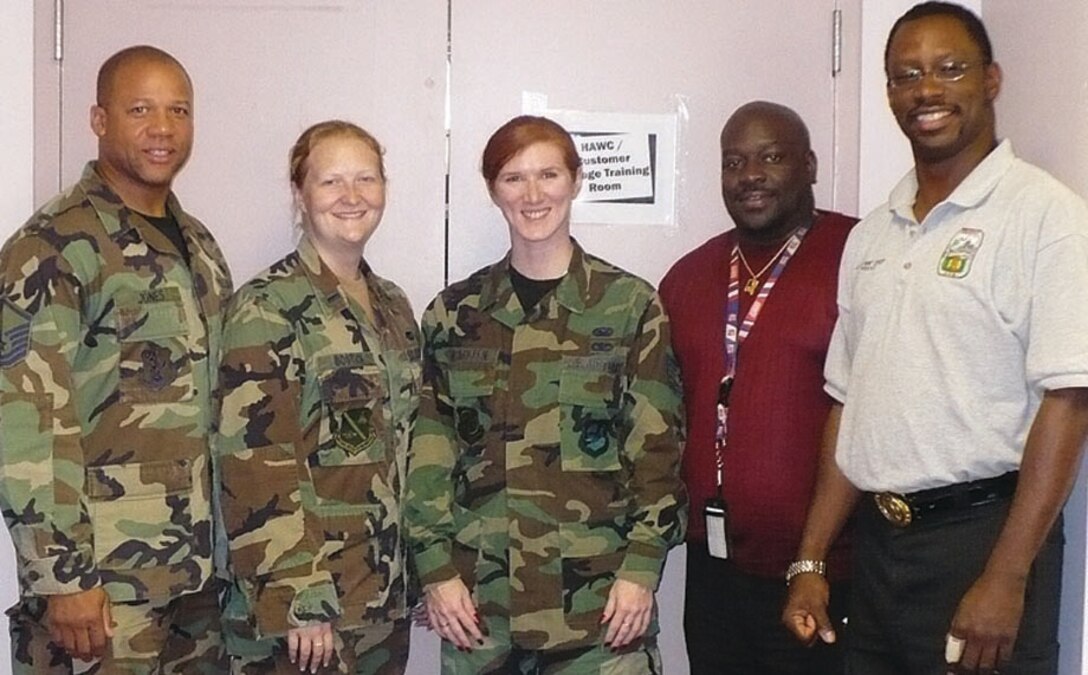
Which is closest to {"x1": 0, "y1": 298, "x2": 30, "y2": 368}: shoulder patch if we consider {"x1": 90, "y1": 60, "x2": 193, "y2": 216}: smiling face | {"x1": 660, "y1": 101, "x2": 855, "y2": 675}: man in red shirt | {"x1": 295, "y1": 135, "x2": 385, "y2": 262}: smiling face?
{"x1": 90, "y1": 60, "x2": 193, "y2": 216}: smiling face

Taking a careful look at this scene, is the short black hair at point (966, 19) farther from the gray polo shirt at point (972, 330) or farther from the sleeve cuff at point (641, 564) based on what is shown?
the sleeve cuff at point (641, 564)

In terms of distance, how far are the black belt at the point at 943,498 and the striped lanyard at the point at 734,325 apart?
459 millimetres

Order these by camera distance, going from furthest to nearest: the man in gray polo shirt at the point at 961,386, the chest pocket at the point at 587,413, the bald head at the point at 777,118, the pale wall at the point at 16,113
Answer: the pale wall at the point at 16,113
the bald head at the point at 777,118
the chest pocket at the point at 587,413
the man in gray polo shirt at the point at 961,386

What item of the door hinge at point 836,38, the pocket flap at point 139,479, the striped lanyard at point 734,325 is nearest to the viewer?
the pocket flap at point 139,479

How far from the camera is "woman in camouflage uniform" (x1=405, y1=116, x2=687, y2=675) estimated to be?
7.21 ft

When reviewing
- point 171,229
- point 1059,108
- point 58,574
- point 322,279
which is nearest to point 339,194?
point 322,279

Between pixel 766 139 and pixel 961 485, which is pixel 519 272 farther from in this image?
pixel 961 485

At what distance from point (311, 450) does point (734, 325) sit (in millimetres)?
903

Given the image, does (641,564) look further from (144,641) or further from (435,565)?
(144,641)

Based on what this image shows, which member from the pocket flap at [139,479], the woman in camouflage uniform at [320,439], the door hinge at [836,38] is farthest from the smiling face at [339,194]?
the door hinge at [836,38]

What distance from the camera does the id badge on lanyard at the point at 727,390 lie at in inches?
90.7

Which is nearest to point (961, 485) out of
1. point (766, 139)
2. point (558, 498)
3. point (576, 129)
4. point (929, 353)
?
point (929, 353)

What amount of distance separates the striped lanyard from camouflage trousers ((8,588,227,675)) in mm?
1075

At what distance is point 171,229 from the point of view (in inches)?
92.3
